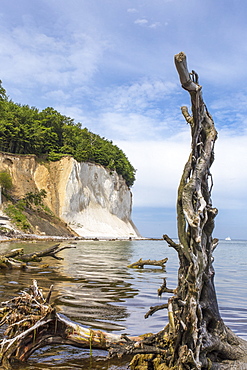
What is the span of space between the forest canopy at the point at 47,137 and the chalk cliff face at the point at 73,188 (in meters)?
2.83

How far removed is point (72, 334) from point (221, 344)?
196cm

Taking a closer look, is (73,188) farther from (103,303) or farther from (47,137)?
(103,303)

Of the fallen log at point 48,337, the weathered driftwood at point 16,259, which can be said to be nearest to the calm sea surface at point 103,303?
the fallen log at point 48,337

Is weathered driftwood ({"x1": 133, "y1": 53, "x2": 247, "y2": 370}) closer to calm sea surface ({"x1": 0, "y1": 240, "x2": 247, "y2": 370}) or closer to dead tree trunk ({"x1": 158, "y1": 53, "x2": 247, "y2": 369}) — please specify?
dead tree trunk ({"x1": 158, "y1": 53, "x2": 247, "y2": 369})

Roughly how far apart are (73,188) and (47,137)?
39.1 ft

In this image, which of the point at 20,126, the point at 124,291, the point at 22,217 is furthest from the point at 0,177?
the point at 124,291

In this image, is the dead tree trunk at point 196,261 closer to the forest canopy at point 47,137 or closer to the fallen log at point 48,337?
the fallen log at point 48,337

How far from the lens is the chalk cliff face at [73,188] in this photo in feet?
196

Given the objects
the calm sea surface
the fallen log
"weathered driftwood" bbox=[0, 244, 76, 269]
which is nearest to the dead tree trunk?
the fallen log

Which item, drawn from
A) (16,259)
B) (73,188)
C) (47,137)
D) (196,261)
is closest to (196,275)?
(196,261)

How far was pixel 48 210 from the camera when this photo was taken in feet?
191

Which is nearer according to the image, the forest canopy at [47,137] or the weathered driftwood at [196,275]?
the weathered driftwood at [196,275]

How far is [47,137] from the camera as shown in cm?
6569

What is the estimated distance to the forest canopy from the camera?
201 feet
